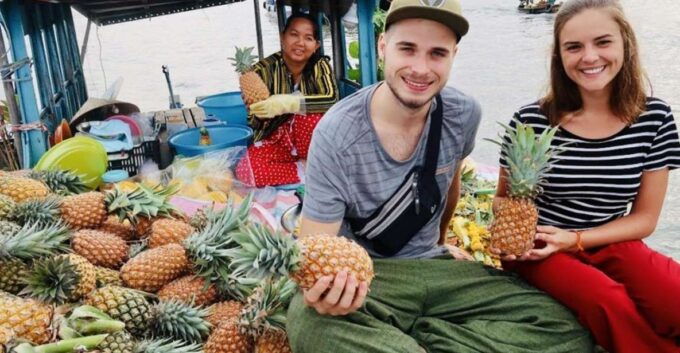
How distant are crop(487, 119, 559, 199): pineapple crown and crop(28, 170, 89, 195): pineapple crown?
244 cm

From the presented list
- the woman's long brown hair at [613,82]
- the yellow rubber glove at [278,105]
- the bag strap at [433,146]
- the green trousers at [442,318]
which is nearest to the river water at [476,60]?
the woman's long brown hair at [613,82]

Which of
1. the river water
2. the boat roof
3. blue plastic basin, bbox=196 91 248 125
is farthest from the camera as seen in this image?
the river water

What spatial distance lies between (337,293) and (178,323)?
797 mm

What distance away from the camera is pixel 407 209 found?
250cm

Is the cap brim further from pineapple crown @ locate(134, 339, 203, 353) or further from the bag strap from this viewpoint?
pineapple crown @ locate(134, 339, 203, 353)

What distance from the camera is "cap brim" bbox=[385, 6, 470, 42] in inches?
88.7

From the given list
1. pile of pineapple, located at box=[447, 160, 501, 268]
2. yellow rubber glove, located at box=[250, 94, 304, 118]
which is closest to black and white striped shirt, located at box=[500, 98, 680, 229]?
pile of pineapple, located at box=[447, 160, 501, 268]

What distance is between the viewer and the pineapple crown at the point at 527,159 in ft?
8.07

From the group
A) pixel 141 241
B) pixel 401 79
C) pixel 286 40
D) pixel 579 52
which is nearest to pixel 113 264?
pixel 141 241

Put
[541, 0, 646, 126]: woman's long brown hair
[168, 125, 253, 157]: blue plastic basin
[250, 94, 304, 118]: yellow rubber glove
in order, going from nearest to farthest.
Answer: [541, 0, 646, 126]: woman's long brown hair → [250, 94, 304, 118]: yellow rubber glove → [168, 125, 253, 157]: blue plastic basin

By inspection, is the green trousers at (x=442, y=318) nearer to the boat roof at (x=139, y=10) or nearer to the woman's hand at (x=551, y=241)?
the woman's hand at (x=551, y=241)

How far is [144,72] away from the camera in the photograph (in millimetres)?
16656

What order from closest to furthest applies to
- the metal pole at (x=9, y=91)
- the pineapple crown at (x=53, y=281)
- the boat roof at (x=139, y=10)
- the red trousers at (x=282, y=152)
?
the pineapple crown at (x=53, y=281), the metal pole at (x=9, y=91), the red trousers at (x=282, y=152), the boat roof at (x=139, y=10)

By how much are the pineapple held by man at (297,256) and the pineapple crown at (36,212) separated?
126 centimetres
